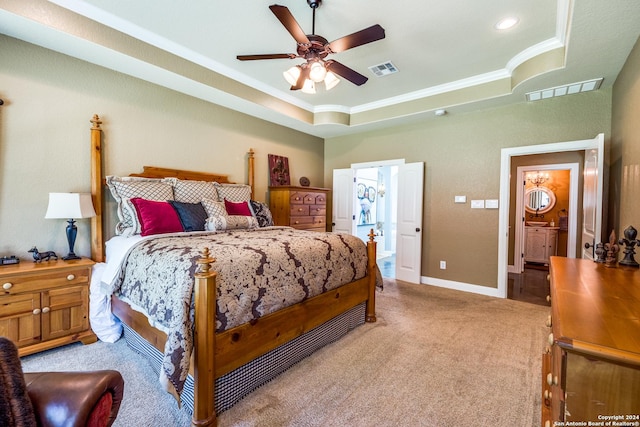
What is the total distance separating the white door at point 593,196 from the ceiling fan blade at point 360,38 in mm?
2499

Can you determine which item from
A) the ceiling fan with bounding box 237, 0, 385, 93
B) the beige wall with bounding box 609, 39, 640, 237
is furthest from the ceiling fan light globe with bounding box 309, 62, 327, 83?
the beige wall with bounding box 609, 39, 640, 237

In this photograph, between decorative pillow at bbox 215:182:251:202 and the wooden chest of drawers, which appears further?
the wooden chest of drawers

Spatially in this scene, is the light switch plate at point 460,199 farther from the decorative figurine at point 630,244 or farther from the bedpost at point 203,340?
the bedpost at point 203,340

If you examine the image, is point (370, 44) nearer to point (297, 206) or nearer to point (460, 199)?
point (297, 206)

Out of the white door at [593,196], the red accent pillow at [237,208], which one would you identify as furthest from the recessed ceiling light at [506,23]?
the red accent pillow at [237,208]

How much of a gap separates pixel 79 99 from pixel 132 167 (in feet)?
2.48

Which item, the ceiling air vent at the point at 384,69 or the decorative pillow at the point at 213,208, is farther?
the ceiling air vent at the point at 384,69

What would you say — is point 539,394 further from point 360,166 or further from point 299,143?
point 299,143

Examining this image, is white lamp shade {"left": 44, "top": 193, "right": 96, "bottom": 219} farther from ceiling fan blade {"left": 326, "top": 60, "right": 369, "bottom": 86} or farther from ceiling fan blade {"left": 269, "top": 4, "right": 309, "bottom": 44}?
ceiling fan blade {"left": 326, "top": 60, "right": 369, "bottom": 86}

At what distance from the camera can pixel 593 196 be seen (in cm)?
295

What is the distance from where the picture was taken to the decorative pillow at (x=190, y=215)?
9.36ft

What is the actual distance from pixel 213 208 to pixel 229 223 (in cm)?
28

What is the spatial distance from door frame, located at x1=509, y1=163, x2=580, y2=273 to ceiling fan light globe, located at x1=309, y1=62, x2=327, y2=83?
491 cm

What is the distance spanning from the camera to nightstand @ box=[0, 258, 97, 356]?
6.97 ft
